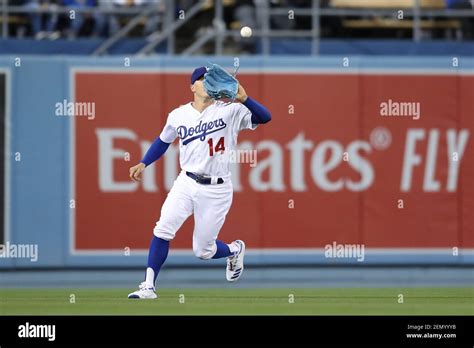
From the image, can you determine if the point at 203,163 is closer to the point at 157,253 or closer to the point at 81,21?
the point at 157,253

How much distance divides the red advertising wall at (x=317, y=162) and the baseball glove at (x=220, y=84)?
640 centimetres

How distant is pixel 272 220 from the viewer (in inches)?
651

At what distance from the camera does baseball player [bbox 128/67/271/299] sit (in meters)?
10.3

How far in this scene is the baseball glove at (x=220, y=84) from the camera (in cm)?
970

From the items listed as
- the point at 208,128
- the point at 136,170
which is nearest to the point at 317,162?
the point at 208,128

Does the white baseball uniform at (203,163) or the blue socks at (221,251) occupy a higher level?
the white baseball uniform at (203,163)

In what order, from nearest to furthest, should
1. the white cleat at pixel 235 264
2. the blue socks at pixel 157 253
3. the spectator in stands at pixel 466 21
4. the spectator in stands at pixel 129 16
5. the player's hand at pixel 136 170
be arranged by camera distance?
the player's hand at pixel 136 170
the blue socks at pixel 157 253
the white cleat at pixel 235 264
the spectator in stands at pixel 129 16
the spectator in stands at pixel 466 21

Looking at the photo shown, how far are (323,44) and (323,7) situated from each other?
1.61 feet

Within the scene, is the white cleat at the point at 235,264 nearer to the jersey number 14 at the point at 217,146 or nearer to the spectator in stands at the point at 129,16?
the jersey number 14 at the point at 217,146

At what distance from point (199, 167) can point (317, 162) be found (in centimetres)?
622

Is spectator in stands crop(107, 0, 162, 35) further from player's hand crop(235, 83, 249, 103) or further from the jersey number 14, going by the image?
player's hand crop(235, 83, 249, 103)

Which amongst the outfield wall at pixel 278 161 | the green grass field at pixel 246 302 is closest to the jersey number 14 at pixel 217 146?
the green grass field at pixel 246 302

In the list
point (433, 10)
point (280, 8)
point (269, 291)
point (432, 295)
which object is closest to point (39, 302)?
point (269, 291)

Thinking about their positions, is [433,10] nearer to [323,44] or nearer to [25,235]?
[323,44]
